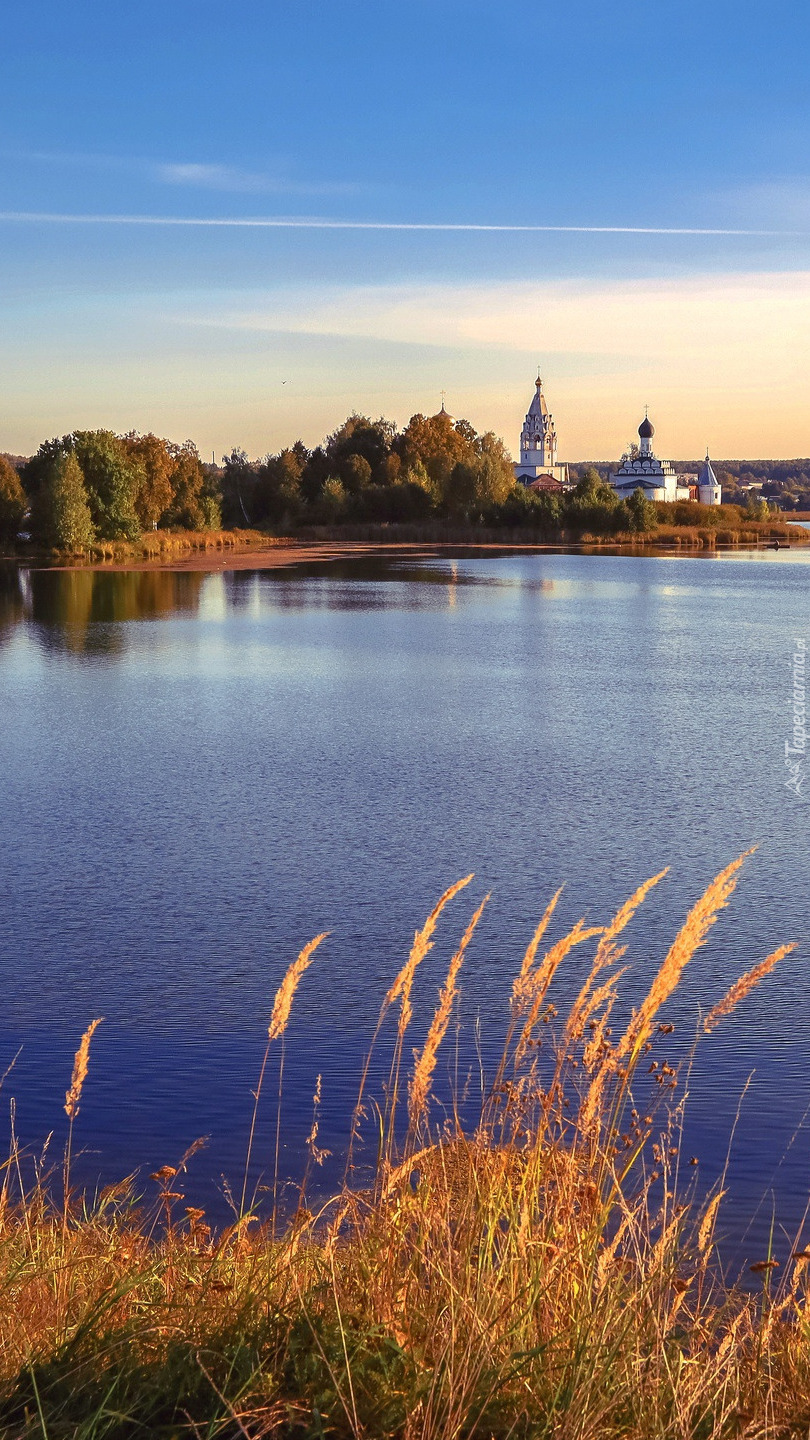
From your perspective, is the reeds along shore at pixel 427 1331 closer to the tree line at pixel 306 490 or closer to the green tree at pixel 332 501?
the tree line at pixel 306 490

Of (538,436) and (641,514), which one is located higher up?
(538,436)

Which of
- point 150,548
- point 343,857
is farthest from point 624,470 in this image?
point 343,857

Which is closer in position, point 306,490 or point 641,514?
point 641,514

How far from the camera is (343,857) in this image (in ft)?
37.0

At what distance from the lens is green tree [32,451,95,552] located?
61.5m

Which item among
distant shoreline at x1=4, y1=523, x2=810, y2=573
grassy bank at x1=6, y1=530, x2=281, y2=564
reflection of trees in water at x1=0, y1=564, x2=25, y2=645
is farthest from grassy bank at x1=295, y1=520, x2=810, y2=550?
reflection of trees in water at x1=0, y1=564, x2=25, y2=645

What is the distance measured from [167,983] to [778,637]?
25.2 m

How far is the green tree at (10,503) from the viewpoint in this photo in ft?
223

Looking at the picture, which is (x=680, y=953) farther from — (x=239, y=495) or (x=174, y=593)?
(x=239, y=495)

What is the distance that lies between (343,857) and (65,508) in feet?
176

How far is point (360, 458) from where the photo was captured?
340 ft

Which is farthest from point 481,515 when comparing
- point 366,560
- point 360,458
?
point 366,560

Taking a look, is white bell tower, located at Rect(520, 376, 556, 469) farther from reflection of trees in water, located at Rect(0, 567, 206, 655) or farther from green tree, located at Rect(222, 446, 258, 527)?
reflection of trees in water, located at Rect(0, 567, 206, 655)

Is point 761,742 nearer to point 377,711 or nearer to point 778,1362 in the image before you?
point 377,711
